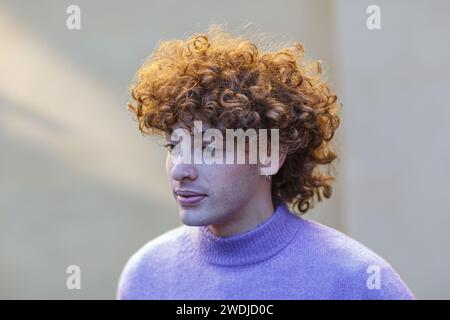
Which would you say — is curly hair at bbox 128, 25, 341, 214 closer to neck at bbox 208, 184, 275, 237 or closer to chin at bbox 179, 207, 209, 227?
neck at bbox 208, 184, 275, 237

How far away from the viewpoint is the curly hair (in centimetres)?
230

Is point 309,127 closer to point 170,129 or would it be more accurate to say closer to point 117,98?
point 170,129

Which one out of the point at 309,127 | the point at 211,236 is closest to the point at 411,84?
the point at 309,127

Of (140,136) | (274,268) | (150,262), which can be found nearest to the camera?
(274,268)

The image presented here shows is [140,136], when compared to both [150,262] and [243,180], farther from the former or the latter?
[243,180]

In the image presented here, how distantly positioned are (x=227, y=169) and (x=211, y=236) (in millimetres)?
292

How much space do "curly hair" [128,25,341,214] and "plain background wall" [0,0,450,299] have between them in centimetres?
113

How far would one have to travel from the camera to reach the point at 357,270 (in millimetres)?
2291

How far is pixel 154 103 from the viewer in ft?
7.96

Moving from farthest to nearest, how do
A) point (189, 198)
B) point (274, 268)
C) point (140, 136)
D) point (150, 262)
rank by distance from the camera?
1. point (140, 136)
2. point (150, 262)
3. point (274, 268)
4. point (189, 198)

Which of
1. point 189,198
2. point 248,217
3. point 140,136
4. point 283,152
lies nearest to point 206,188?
point 189,198

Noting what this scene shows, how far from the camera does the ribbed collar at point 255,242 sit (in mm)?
2400

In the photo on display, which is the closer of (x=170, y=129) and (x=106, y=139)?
(x=170, y=129)

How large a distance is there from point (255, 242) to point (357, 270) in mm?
326
